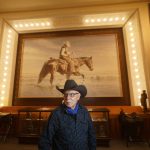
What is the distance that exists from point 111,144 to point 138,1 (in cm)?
377

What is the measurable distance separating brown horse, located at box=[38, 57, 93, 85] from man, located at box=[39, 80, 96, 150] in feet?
10.4

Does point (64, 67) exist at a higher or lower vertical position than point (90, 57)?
lower

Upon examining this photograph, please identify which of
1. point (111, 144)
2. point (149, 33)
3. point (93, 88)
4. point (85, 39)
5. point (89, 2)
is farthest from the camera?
point (85, 39)

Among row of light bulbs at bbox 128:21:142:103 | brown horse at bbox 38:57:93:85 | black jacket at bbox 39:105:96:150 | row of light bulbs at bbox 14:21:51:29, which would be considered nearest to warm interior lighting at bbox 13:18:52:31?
row of light bulbs at bbox 14:21:51:29

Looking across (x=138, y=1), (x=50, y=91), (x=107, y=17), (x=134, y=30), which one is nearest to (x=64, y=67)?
(x=50, y=91)

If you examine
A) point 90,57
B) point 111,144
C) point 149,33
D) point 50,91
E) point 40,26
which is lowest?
point 111,144

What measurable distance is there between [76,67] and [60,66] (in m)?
0.51

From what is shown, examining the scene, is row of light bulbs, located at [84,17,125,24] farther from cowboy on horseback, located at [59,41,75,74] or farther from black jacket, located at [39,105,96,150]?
black jacket, located at [39,105,96,150]

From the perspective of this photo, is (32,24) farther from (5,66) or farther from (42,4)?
(5,66)

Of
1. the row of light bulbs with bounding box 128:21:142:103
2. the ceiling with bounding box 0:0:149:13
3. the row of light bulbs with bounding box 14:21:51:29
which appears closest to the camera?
the ceiling with bounding box 0:0:149:13

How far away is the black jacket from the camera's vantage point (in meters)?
1.32

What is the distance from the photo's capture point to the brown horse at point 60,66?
4.63m

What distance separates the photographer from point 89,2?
4.10 metres

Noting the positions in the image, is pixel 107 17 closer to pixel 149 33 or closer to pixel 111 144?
pixel 149 33
